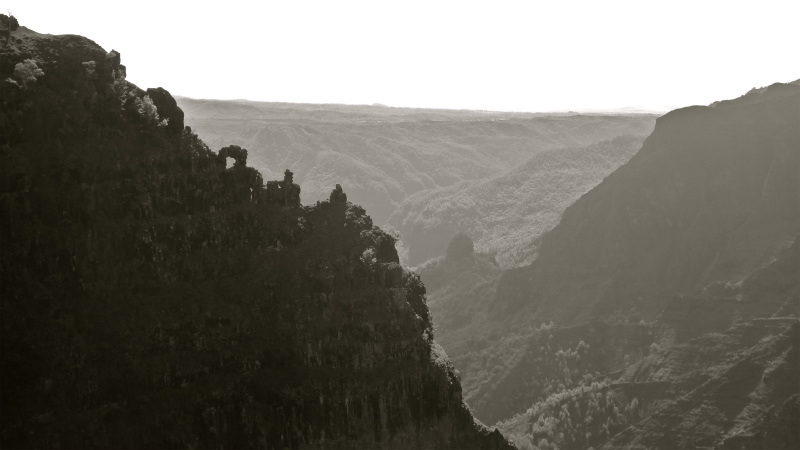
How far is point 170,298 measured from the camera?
48594 mm

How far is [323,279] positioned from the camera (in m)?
52.9

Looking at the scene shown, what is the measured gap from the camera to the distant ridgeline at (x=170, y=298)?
45.4 metres

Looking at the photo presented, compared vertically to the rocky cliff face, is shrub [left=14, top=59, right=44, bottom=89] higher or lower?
higher

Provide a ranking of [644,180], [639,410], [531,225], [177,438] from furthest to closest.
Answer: [531,225], [644,180], [639,410], [177,438]

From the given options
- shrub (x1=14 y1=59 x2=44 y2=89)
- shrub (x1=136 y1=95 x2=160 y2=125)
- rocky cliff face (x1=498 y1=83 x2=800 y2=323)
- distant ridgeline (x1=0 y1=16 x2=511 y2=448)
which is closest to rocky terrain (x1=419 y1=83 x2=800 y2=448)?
rocky cliff face (x1=498 y1=83 x2=800 y2=323)

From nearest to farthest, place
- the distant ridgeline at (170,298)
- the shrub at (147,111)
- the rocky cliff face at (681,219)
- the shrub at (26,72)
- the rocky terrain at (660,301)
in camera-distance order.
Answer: the distant ridgeline at (170,298)
the shrub at (26,72)
the shrub at (147,111)
the rocky terrain at (660,301)
the rocky cliff face at (681,219)

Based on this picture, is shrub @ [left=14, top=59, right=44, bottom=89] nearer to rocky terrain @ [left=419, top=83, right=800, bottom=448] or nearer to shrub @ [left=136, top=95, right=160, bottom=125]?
shrub @ [left=136, top=95, right=160, bottom=125]

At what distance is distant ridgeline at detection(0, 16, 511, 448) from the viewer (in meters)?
45.4

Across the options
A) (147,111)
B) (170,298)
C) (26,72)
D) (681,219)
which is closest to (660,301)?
(681,219)

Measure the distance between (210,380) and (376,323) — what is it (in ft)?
37.4

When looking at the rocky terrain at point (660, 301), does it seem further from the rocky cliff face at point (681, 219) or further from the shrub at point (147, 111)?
the shrub at point (147, 111)

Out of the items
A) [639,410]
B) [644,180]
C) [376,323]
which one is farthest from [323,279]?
[644,180]

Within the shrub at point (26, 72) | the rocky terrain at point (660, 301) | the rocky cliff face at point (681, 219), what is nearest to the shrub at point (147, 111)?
the shrub at point (26, 72)

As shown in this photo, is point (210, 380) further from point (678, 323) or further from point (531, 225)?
point (531, 225)
